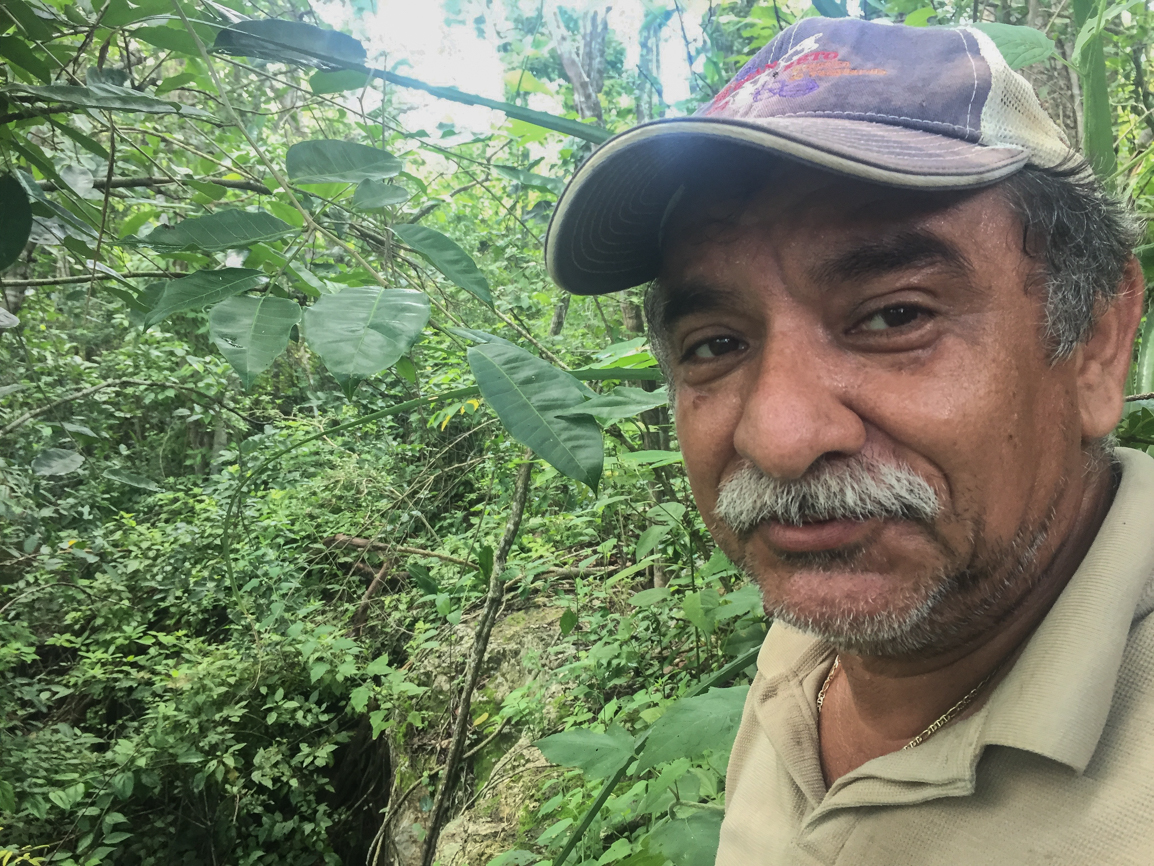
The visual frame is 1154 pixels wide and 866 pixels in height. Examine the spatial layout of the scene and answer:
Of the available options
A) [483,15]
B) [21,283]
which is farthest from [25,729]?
[483,15]

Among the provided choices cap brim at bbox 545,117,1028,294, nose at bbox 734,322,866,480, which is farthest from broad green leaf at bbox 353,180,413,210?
nose at bbox 734,322,866,480

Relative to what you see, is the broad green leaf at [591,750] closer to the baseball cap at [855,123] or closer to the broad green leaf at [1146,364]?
the baseball cap at [855,123]

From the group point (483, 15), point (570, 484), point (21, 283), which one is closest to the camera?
point (21, 283)

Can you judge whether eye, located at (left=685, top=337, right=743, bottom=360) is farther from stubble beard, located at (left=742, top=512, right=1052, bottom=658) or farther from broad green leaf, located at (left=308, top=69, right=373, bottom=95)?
broad green leaf, located at (left=308, top=69, right=373, bottom=95)

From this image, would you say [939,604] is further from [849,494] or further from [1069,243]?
[1069,243]

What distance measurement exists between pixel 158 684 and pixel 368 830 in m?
1.71

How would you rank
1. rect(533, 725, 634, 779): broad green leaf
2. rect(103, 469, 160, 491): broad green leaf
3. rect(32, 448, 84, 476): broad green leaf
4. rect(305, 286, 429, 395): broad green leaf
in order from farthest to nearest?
rect(103, 469, 160, 491): broad green leaf → rect(32, 448, 84, 476): broad green leaf → rect(533, 725, 634, 779): broad green leaf → rect(305, 286, 429, 395): broad green leaf

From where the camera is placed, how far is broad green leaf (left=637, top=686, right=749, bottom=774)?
3.54 ft

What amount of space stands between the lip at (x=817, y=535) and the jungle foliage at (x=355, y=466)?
24 centimetres

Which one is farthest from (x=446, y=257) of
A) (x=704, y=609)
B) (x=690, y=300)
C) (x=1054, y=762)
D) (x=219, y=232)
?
(x=704, y=609)

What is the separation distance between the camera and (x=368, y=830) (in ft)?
14.5

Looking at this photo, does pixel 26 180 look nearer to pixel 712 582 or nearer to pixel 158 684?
pixel 712 582

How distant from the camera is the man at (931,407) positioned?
67 centimetres

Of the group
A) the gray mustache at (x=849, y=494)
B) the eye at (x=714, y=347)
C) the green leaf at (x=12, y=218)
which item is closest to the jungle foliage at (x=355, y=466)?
the green leaf at (x=12, y=218)
